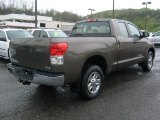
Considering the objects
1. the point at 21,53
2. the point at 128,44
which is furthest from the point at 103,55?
the point at 21,53

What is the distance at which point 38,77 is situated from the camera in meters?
5.11

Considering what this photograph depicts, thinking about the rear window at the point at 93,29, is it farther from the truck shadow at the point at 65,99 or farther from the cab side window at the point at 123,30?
the truck shadow at the point at 65,99

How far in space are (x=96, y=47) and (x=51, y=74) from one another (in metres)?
1.35

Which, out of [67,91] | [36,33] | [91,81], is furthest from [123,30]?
[36,33]

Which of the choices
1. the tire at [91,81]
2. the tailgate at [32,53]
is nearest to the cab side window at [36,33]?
the tailgate at [32,53]

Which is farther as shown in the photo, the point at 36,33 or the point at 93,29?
the point at 36,33

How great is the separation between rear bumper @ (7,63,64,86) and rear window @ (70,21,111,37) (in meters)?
2.34

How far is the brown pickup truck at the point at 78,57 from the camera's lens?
497 cm

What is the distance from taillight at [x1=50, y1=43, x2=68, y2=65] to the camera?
4.90 metres

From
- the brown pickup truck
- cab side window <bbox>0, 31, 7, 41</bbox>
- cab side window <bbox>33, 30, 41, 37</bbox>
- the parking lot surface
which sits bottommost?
the parking lot surface

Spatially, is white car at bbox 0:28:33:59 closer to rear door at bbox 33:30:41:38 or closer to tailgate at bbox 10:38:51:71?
rear door at bbox 33:30:41:38

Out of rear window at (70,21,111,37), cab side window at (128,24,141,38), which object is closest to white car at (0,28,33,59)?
rear window at (70,21,111,37)

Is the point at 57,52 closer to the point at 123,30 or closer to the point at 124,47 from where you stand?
the point at 124,47

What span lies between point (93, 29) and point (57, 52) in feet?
8.21
